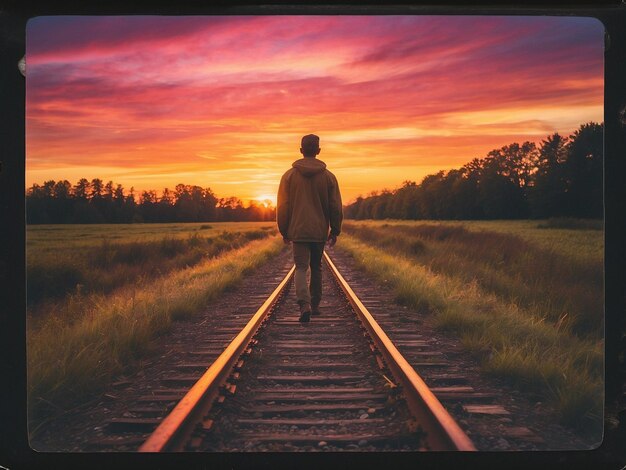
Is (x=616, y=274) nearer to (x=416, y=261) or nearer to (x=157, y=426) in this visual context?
(x=157, y=426)

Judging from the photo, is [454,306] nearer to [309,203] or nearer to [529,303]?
[529,303]

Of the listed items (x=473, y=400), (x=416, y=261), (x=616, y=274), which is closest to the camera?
(x=616, y=274)

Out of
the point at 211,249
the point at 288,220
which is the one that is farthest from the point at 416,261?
the point at 211,249

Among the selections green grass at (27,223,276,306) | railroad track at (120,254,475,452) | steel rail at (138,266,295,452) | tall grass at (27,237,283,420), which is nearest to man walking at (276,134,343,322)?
railroad track at (120,254,475,452)

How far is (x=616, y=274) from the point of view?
230 centimetres

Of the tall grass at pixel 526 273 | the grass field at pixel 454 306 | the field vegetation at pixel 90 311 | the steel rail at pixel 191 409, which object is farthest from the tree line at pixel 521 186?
the field vegetation at pixel 90 311

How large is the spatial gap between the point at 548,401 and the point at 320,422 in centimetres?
163

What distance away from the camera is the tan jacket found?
5.06 m

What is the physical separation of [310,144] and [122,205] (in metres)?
2.34

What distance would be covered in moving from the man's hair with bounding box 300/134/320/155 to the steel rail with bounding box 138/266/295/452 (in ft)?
7.36

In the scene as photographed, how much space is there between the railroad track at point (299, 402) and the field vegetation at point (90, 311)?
23.2 inches

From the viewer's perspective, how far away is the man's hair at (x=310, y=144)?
488 centimetres

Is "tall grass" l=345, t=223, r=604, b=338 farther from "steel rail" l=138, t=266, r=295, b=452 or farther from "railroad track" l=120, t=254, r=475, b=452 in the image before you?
"steel rail" l=138, t=266, r=295, b=452

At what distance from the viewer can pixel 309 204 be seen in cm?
507
